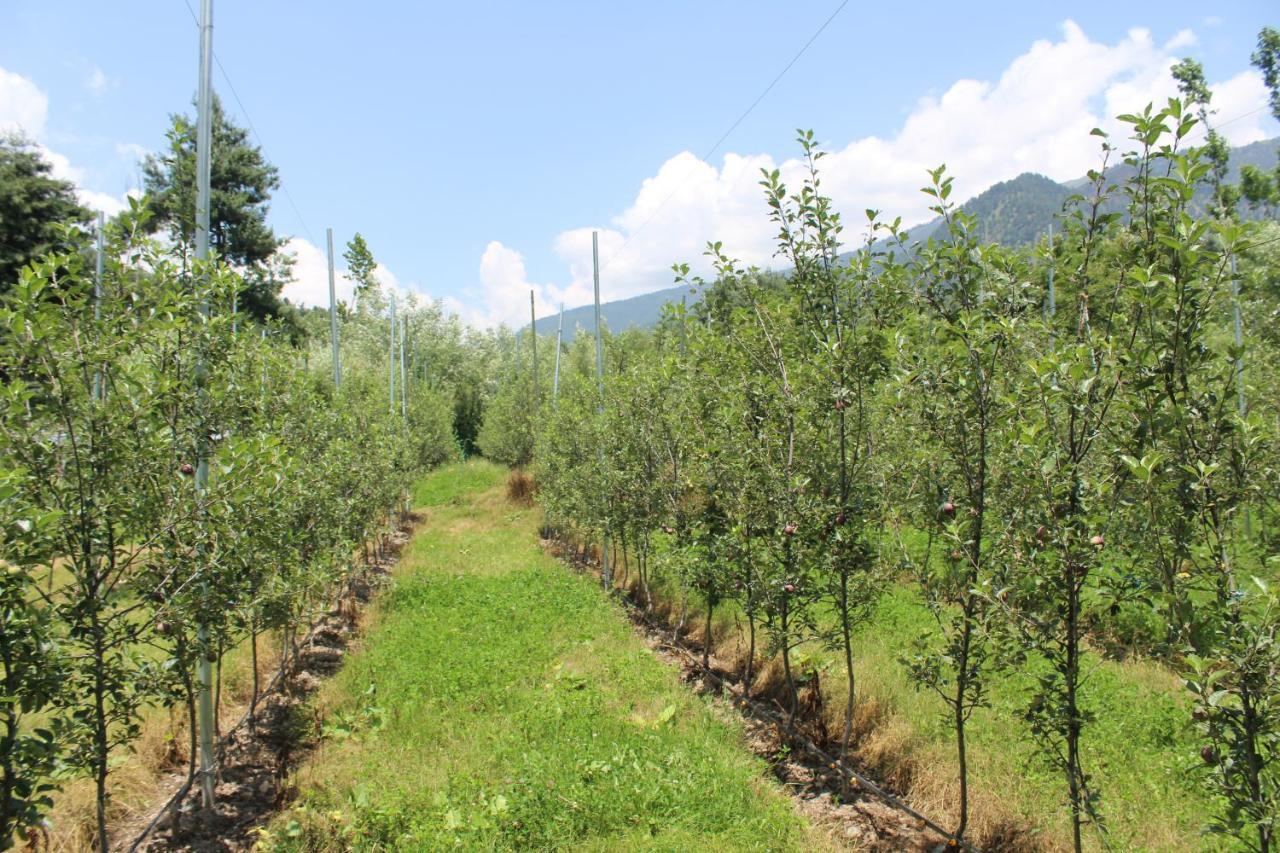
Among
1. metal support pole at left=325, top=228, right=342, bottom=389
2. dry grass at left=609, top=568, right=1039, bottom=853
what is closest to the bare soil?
dry grass at left=609, top=568, right=1039, bottom=853

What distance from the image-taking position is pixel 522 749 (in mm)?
6527

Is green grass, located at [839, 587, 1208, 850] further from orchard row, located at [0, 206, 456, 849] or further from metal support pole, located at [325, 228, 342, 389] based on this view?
metal support pole, located at [325, 228, 342, 389]

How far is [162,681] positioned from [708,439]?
5.74 meters

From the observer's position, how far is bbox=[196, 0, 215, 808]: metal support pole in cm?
584

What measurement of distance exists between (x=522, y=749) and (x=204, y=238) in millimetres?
5419

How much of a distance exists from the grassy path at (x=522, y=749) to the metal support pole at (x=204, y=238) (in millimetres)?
903

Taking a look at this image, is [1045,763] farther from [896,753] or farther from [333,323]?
[333,323]

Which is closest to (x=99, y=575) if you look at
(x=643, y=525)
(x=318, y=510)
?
(x=318, y=510)

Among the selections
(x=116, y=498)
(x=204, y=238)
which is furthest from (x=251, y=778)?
(x=204, y=238)

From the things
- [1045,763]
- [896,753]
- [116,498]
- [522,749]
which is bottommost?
[896,753]

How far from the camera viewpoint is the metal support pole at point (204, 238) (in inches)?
230

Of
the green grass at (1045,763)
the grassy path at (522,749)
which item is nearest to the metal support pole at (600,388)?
the grassy path at (522,749)

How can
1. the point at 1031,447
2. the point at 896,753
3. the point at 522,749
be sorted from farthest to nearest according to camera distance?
the point at 522,749 → the point at 896,753 → the point at 1031,447

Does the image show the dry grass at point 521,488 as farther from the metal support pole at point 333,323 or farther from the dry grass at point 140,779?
the dry grass at point 140,779
